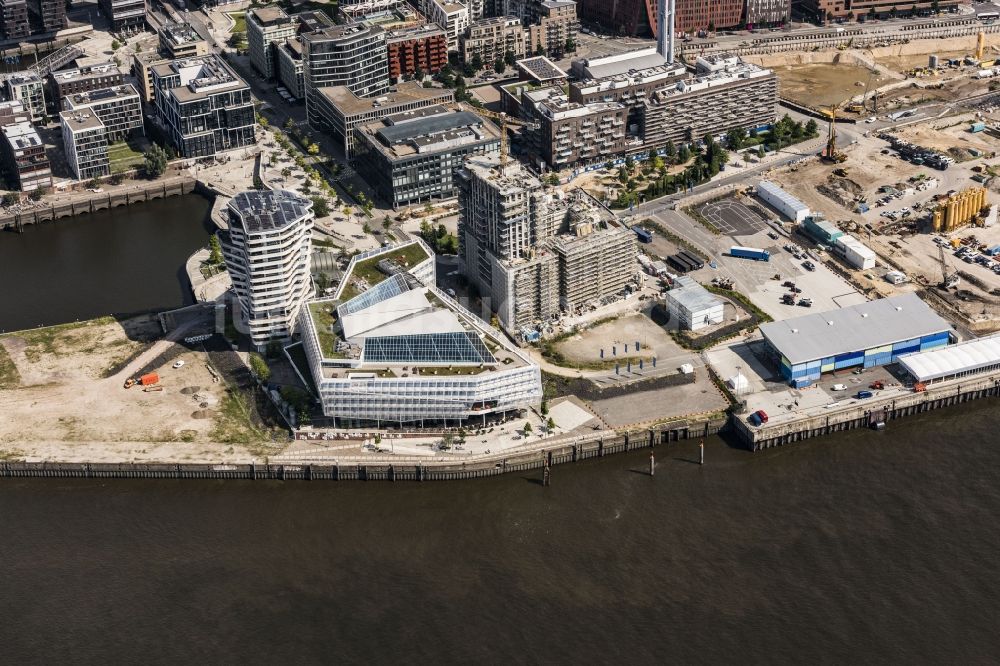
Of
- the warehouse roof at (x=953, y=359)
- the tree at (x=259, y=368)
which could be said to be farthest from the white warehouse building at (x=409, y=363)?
the warehouse roof at (x=953, y=359)

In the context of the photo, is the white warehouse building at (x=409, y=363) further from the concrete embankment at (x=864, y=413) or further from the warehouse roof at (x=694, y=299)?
the concrete embankment at (x=864, y=413)

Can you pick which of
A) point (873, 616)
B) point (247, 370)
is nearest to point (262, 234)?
point (247, 370)

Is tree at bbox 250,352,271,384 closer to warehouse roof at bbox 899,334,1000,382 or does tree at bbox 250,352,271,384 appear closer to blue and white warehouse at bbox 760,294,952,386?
blue and white warehouse at bbox 760,294,952,386

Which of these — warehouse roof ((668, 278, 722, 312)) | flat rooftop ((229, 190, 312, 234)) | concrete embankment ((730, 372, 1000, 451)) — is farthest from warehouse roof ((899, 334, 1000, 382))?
flat rooftop ((229, 190, 312, 234))

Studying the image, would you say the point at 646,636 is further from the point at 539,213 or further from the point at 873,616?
the point at 539,213

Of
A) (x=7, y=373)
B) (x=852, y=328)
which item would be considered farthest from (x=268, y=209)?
(x=852, y=328)

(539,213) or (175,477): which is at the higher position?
(539,213)
